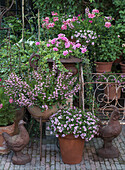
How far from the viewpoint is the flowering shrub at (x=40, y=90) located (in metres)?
3.65

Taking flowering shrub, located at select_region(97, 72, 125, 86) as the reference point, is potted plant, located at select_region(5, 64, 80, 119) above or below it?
above

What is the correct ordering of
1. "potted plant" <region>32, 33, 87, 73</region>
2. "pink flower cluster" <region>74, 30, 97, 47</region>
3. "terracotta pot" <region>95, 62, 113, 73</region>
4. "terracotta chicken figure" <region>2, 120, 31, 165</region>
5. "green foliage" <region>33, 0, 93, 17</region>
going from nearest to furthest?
"terracotta chicken figure" <region>2, 120, 31, 165</region>, "potted plant" <region>32, 33, 87, 73</region>, "pink flower cluster" <region>74, 30, 97, 47</region>, "terracotta pot" <region>95, 62, 113, 73</region>, "green foliage" <region>33, 0, 93, 17</region>

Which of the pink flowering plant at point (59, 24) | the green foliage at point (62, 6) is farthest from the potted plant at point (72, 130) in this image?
the green foliage at point (62, 6)

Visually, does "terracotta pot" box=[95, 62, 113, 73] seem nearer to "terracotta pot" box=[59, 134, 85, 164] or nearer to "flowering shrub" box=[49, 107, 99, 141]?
"flowering shrub" box=[49, 107, 99, 141]

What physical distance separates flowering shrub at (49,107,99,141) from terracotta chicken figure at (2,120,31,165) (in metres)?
0.41

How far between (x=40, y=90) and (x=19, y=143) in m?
0.76

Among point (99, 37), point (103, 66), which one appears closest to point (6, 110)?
point (103, 66)

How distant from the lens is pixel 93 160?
3773mm

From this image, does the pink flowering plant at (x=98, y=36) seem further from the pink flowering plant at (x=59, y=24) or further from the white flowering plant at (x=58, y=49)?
the white flowering plant at (x=58, y=49)

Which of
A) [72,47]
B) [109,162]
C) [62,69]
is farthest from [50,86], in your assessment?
[109,162]

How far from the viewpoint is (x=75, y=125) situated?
11.5 ft

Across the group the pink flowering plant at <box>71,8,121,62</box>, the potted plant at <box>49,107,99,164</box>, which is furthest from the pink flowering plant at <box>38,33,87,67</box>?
the potted plant at <box>49,107,99,164</box>

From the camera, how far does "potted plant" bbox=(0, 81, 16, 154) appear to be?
3.86 meters

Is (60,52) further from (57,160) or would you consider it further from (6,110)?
(57,160)
